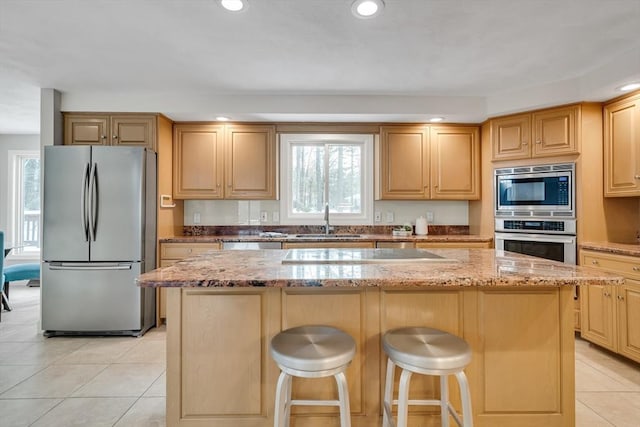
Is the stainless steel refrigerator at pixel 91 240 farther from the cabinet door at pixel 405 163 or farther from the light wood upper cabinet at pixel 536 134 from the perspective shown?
the light wood upper cabinet at pixel 536 134

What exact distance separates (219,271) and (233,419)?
0.77m

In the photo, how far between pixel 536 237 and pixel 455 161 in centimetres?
116

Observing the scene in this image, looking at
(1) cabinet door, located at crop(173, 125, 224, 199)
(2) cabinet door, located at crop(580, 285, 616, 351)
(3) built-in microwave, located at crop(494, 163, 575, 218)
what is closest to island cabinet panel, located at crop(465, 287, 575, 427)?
(2) cabinet door, located at crop(580, 285, 616, 351)

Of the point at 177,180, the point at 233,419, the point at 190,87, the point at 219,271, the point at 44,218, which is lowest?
the point at 233,419

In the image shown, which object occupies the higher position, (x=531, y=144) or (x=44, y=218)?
(x=531, y=144)

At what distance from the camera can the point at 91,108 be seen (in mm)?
3283

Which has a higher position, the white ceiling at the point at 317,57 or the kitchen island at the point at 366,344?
the white ceiling at the point at 317,57

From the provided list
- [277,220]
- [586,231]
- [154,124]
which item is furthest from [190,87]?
[586,231]

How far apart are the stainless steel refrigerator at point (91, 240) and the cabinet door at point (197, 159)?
2.22 ft

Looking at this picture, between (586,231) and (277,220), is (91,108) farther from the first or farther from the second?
(586,231)

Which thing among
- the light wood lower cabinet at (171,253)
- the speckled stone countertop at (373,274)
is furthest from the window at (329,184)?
the speckled stone countertop at (373,274)

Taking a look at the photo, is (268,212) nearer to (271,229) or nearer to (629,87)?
(271,229)

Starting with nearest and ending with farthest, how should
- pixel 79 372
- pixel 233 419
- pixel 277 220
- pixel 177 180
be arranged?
pixel 233 419
pixel 79 372
pixel 177 180
pixel 277 220

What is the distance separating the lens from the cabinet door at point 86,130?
10.8ft
